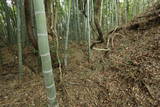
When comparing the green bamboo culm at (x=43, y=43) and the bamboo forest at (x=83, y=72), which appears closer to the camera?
the green bamboo culm at (x=43, y=43)

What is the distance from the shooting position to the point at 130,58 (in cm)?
269

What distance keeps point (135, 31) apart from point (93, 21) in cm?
111

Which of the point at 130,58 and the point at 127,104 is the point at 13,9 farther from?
the point at 127,104

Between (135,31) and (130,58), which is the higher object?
(135,31)

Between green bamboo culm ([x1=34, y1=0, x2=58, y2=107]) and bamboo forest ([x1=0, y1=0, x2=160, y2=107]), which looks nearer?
green bamboo culm ([x1=34, y1=0, x2=58, y2=107])

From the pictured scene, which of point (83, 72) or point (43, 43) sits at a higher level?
point (43, 43)

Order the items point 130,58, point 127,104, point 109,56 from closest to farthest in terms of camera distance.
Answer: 1. point 127,104
2. point 130,58
3. point 109,56

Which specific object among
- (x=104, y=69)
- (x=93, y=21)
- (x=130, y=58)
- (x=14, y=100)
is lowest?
(x=14, y=100)

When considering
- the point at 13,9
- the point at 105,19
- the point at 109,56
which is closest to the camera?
the point at 109,56

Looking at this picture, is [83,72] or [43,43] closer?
[43,43]

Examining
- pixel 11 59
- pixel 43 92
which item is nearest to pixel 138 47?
pixel 43 92

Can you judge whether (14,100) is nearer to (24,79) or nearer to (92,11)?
(24,79)

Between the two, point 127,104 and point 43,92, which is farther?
point 43,92

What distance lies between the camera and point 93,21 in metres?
3.68
